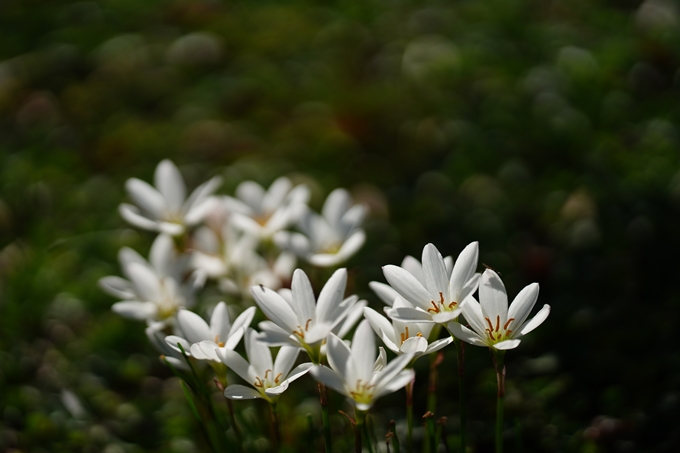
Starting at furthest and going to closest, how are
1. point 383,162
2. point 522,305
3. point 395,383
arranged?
point 383,162
point 522,305
point 395,383

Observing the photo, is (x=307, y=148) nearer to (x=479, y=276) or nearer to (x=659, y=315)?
(x=659, y=315)

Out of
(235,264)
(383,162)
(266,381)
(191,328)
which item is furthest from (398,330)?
(383,162)

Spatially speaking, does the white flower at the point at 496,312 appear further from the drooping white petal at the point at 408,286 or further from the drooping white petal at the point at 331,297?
the drooping white petal at the point at 331,297

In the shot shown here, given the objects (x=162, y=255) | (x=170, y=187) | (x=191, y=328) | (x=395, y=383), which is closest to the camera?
(x=395, y=383)

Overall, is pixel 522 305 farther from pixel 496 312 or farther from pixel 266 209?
pixel 266 209

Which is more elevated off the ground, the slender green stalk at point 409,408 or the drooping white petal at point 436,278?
the drooping white petal at point 436,278

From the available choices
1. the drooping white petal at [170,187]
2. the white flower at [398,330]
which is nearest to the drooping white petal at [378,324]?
the white flower at [398,330]
